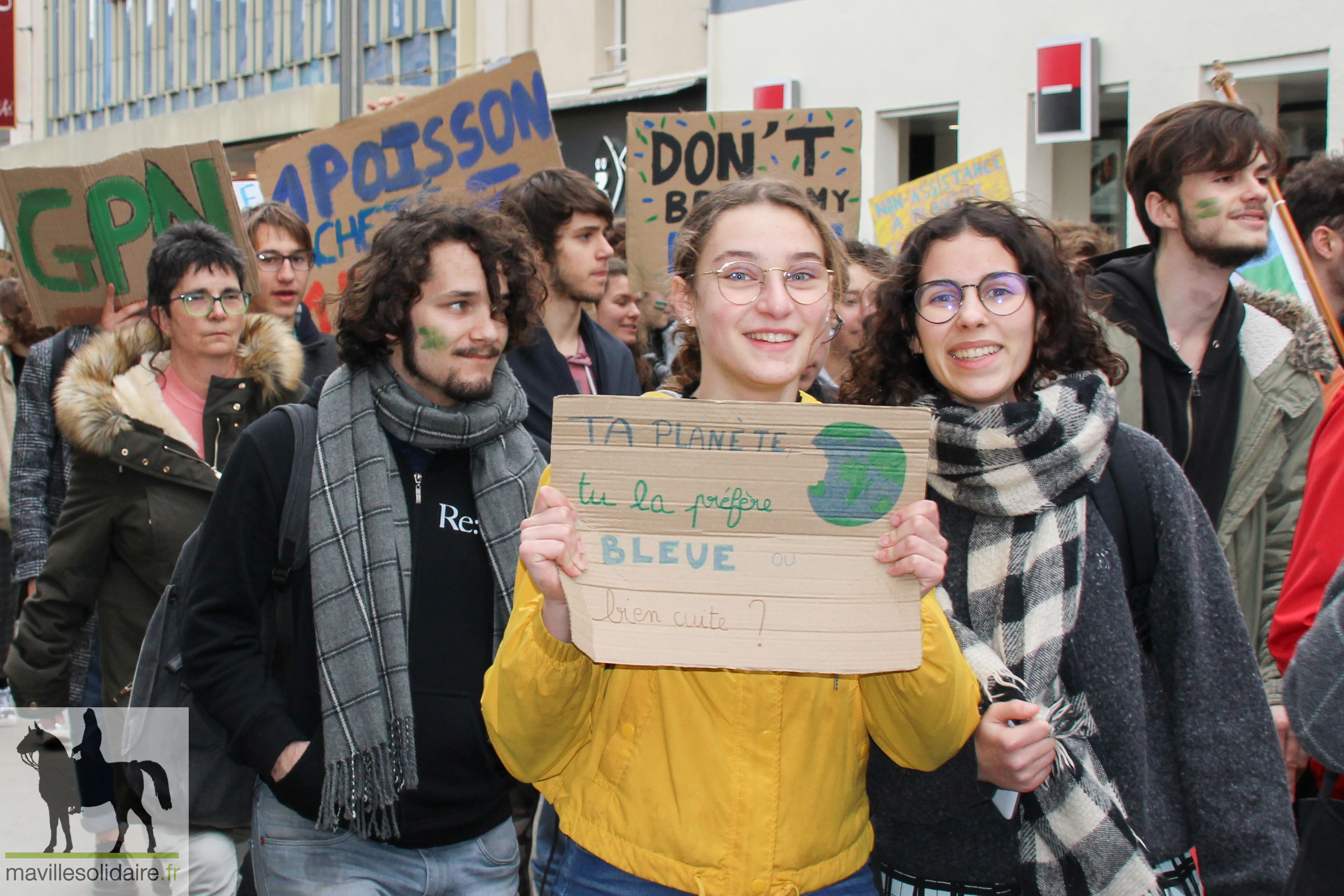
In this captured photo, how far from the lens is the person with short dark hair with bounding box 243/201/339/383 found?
5.11 m

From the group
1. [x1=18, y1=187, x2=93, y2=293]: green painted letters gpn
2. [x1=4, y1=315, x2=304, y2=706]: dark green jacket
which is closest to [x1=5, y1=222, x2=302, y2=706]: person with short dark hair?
[x1=4, y1=315, x2=304, y2=706]: dark green jacket

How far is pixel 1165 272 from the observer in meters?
3.51

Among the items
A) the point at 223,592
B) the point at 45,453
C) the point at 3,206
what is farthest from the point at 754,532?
the point at 3,206

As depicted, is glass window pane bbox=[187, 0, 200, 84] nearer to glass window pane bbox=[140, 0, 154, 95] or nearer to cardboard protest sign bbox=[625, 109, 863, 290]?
glass window pane bbox=[140, 0, 154, 95]

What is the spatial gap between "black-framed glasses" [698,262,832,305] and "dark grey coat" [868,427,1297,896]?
59 centimetres

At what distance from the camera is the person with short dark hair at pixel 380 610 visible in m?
2.64

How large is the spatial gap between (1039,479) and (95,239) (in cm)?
428

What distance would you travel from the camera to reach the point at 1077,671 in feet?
7.23

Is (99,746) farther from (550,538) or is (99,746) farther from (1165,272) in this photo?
(1165,272)

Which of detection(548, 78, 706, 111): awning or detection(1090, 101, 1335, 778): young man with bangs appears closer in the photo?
detection(1090, 101, 1335, 778): young man with bangs

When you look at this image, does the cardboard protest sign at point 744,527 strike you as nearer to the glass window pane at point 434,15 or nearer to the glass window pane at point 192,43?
the glass window pane at point 434,15

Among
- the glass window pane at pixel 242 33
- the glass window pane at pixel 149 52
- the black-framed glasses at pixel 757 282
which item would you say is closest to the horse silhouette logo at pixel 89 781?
the black-framed glasses at pixel 757 282

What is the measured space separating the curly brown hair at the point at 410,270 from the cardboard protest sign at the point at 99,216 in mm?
2359

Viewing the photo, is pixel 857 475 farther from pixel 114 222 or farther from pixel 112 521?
pixel 114 222
